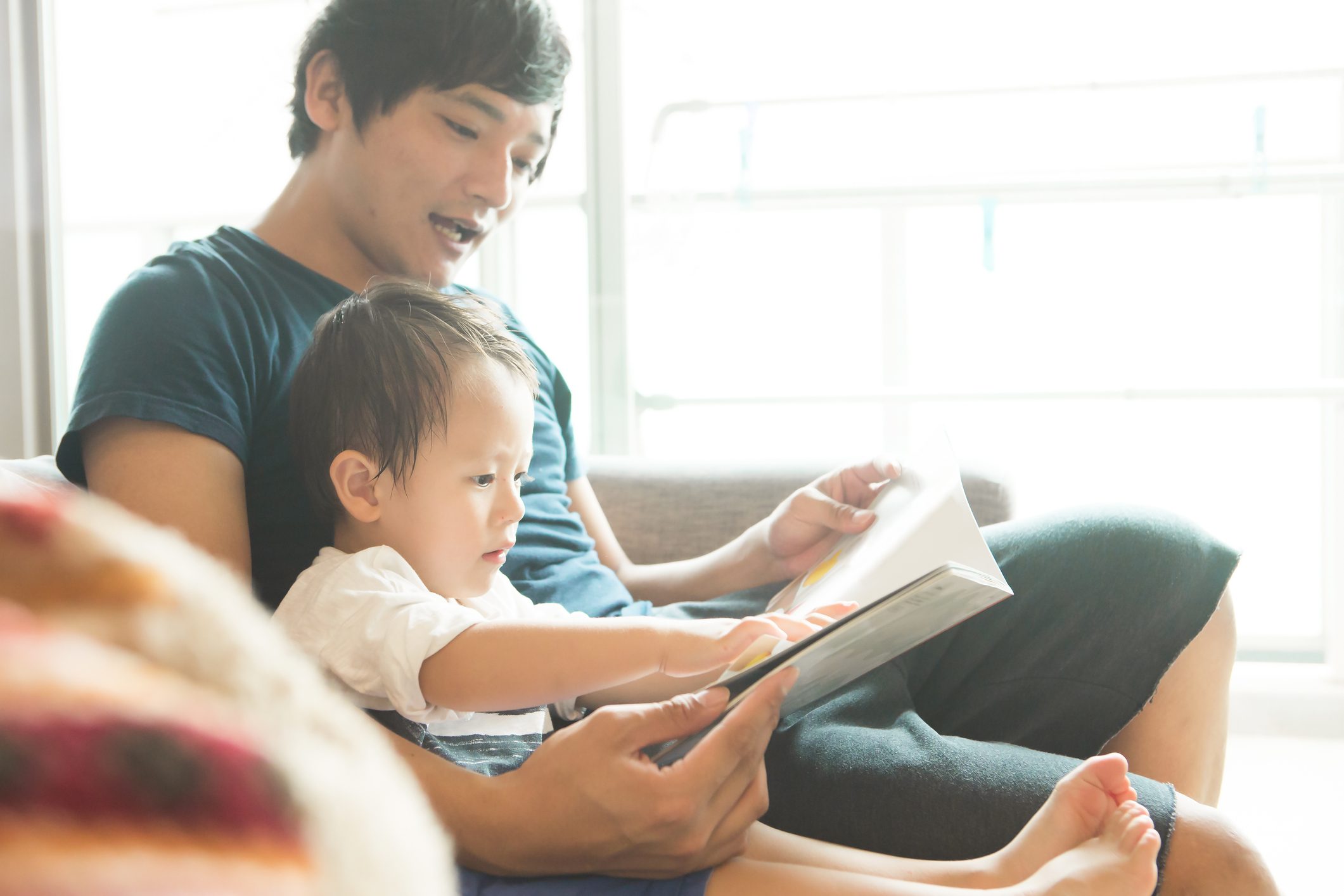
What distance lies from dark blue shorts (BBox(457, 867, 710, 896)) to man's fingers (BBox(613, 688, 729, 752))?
91mm

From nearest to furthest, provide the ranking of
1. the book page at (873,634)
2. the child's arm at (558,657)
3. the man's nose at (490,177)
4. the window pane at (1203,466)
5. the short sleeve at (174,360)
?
the book page at (873,634) < the child's arm at (558,657) < the short sleeve at (174,360) < the man's nose at (490,177) < the window pane at (1203,466)

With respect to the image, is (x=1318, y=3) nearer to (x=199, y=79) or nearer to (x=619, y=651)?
(x=619, y=651)

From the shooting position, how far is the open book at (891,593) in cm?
66

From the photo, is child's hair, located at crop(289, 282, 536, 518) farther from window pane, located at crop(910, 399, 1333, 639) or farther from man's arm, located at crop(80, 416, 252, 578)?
window pane, located at crop(910, 399, 1333, 639)

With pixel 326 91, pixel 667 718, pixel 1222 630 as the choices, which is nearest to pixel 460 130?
pixel 326 91

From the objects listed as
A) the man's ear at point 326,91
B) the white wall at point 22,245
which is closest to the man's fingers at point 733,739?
the man's ear at point 326,91

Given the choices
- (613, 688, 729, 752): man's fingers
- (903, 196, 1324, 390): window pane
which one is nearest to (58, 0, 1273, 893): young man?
(613, 688, 729, 752): man's fingers

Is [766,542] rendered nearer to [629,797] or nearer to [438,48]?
[629,797]

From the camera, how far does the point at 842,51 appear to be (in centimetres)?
247

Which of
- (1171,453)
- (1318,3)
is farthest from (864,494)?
(1318,3)

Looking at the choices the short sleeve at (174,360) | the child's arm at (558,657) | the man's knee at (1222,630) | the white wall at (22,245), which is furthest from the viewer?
the white wall at (22,245)

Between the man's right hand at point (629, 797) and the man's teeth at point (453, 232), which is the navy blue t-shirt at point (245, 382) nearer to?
the man's teeth at point (453, 232)

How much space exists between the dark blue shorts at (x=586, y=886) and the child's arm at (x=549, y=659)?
0.12 m

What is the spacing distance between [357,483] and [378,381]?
9 cm
